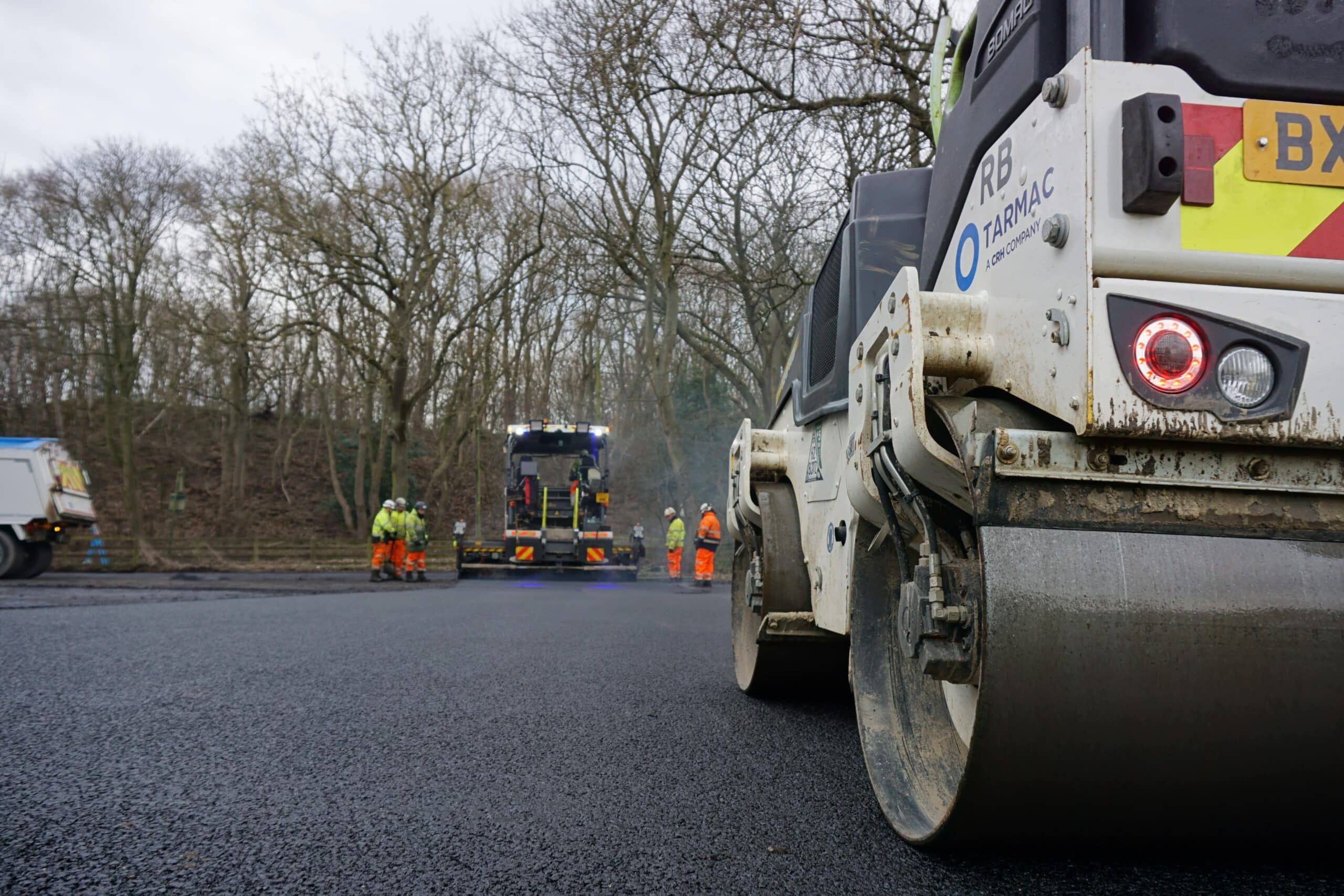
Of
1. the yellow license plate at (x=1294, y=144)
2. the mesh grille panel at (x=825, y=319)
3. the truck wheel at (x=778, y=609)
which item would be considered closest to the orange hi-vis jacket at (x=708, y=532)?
the truck wheel at (x=778, y=609)

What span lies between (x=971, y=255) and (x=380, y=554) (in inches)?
667

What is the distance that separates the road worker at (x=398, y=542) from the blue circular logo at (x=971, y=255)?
16962 mm

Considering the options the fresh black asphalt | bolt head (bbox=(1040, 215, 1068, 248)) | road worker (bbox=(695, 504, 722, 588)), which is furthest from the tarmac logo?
road worker (bbox=(695, 504, 722, 588))

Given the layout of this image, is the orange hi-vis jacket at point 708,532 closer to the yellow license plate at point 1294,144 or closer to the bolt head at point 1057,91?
the bolt head at point 1057,91

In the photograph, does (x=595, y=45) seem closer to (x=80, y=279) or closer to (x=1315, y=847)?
(x=1315, y=847)

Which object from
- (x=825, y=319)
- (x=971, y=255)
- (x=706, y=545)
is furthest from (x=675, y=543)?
(x=971, y=255)

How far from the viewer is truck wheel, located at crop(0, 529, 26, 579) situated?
55.9ft

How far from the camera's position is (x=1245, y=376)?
187 cm

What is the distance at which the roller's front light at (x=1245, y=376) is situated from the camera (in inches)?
73.2

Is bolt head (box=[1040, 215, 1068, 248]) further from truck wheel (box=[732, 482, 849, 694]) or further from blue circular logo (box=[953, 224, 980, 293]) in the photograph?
truck wheel (box=[732, 482, 849, 694])

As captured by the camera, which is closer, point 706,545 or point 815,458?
point 815,458

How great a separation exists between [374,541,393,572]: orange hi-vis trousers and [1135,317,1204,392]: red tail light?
57.6 ft

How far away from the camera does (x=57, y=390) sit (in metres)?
35.2

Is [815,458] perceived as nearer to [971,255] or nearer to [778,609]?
[778,609]
